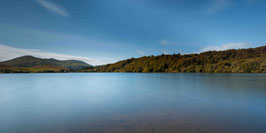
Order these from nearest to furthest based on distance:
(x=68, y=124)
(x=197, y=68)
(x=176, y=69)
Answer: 1. (x=68, y=124)
2. (x=197, y=68)
3. (x=176, y=69)

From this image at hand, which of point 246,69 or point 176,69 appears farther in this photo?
point 176,69

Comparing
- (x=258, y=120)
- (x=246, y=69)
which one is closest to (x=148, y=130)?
(x=258, y=120)

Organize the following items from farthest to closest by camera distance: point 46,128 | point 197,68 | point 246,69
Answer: point 197,68, point 246,69, point 46,128

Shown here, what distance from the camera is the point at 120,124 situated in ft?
18.3

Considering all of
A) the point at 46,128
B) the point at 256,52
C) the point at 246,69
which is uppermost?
the point at 256,52

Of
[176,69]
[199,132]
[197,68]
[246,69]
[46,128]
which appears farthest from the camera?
[176,69]

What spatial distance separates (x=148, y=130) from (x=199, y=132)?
6.19ft

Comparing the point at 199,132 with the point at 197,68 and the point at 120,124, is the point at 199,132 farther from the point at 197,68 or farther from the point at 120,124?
the point at 197,68

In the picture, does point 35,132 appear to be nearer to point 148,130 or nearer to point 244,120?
point 148,130

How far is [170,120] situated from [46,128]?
5.49m

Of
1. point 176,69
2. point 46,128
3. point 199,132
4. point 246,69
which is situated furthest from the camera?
point 176,69

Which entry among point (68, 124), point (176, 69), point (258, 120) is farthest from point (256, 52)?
point (68, 124)

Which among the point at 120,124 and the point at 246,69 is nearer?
the point at 120,124

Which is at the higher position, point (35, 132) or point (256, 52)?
point (256, 52)
